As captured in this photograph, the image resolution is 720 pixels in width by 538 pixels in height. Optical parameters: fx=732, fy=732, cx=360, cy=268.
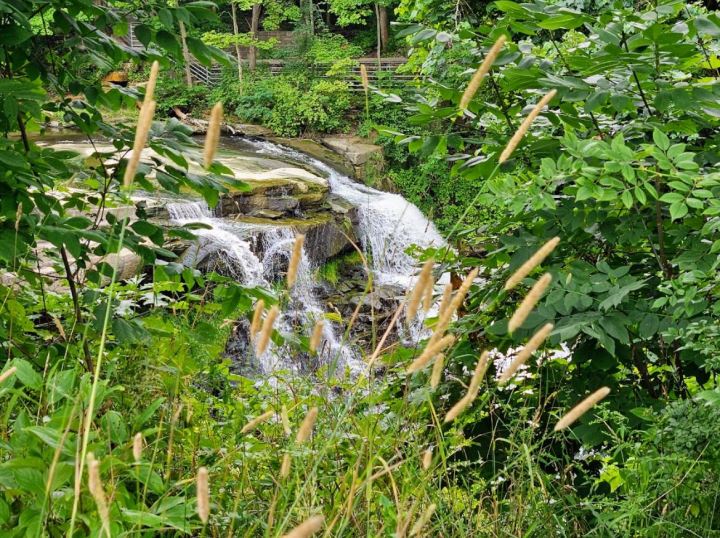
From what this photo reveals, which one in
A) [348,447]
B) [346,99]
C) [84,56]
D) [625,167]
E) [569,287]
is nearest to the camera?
[625,167]

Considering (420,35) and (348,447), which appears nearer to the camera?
(348,447)

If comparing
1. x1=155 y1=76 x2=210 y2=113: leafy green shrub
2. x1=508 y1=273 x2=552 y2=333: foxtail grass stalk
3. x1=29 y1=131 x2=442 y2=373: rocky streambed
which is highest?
x1=508 y1=273 x2=552 y2=333: foxtail grass stalk

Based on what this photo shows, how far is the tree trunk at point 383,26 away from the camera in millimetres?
26797

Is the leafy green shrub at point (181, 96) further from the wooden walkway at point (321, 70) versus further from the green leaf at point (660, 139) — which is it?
the green leaf at point (660, 139)

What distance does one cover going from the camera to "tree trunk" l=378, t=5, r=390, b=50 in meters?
26.8

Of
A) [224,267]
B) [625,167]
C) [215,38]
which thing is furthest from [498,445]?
[215,38]

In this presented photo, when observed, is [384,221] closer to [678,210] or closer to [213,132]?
[678,210]

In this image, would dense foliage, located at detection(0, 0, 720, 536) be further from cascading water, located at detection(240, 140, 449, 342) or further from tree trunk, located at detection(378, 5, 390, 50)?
tree trunk, located at detection(378, 5, 390, 50)

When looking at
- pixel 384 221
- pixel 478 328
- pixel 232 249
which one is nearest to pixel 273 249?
pixel 232 249

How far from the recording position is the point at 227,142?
64.3ft

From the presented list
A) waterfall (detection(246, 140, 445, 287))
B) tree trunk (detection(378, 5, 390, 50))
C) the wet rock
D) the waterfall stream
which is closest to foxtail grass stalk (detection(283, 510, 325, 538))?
the waterfall stream

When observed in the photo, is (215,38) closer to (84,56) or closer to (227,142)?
(227,142)

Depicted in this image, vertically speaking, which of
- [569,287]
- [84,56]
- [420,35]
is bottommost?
[569,287]

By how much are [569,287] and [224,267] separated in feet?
31.8
